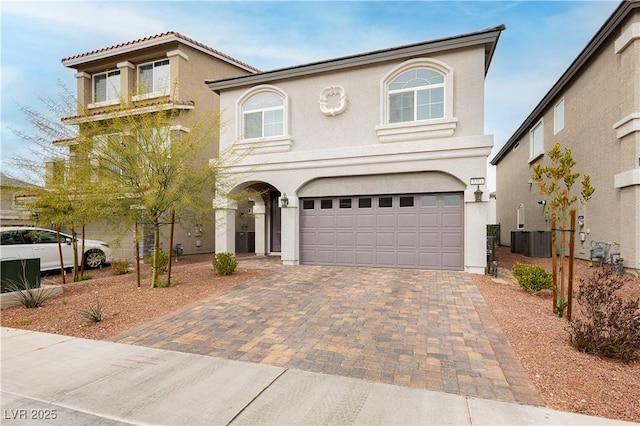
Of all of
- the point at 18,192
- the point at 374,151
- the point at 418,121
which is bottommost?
the point at 18,192

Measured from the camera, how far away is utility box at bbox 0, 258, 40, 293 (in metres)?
7.32

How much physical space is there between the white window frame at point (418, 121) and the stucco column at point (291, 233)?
13.4ft

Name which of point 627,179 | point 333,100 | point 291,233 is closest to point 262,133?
point 333,100

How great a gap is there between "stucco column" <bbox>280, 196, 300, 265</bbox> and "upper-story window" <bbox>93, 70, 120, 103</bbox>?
11789mm

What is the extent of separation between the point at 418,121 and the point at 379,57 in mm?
2606

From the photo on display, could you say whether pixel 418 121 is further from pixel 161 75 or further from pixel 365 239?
pixel 161 75

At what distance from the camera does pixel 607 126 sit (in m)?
11.2

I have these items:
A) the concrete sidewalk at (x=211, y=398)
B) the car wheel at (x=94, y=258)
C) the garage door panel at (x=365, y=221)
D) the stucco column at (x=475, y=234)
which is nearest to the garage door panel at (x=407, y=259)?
the garage door panel at (x=365, y=221)

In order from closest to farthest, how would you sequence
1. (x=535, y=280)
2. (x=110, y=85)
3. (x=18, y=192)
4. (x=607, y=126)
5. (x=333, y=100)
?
1. (x=535, y=280)
2. (x=18, y=192)
3. (x=607, y=126)
4. (x=333, y=100)
5. (x=110, y=85)

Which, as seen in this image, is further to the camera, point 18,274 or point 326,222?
point 326,222

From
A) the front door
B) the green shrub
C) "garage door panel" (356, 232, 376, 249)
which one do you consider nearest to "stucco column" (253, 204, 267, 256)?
the front door

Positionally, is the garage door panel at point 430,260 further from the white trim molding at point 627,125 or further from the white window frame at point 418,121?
the white trim molding at point 627,125

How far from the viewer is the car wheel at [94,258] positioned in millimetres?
12602

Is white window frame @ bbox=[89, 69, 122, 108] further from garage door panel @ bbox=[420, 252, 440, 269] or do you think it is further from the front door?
garage door panel @ bbox=[420, 252, 440, 269]
